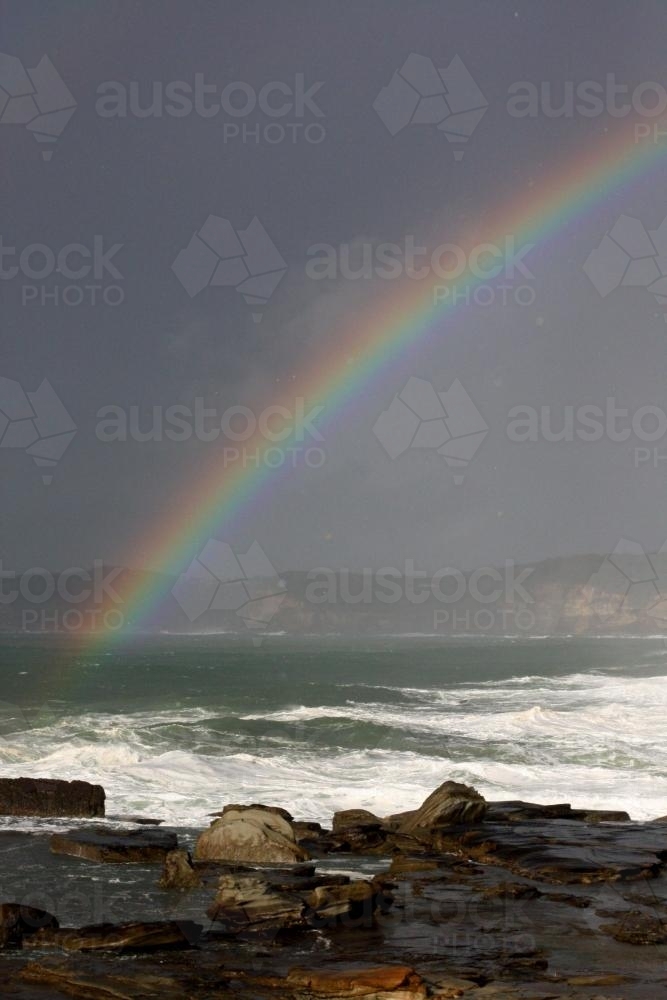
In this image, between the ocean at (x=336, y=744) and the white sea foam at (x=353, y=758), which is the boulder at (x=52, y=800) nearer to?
the ocean at (x=336, y=744)

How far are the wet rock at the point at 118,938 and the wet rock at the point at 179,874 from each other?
2.97 m

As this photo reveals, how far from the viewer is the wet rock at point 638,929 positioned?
1199 centimetres

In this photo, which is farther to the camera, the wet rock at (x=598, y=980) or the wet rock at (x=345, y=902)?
the wet rock at (x=345, y=902)

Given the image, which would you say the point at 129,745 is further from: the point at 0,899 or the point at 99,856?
the point at 0,899

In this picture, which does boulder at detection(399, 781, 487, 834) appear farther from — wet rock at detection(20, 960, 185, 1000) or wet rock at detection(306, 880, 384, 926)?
wet rock at detection(20, 960, 185, 1000)

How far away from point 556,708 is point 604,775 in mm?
21470

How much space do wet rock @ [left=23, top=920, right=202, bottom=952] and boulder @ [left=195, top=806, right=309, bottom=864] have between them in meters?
4.71

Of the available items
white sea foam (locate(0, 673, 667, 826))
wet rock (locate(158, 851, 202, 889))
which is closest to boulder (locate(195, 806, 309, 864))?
wet rock (locate(158, 851, 202, 889))

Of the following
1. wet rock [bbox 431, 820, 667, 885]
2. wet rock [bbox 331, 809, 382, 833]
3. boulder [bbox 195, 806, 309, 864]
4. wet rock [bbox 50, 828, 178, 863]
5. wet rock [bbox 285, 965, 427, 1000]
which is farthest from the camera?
wet rock [bbox 331, 809, 382, 833]

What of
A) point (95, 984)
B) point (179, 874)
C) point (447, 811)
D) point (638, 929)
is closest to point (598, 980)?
point (638, 929)

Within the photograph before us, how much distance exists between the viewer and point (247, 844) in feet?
55.1

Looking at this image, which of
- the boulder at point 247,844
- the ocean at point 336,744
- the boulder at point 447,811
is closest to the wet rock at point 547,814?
the boulder at point 447,811

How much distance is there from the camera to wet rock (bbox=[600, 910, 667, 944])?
12.0m

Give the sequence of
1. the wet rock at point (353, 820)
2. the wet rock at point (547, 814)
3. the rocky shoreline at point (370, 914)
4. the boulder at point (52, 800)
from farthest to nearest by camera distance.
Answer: the boulder at point (52, 800)
the wet rock at point (547, 814)
the wet rock at point (353, 820)
the rocky shoreline at point (370, 914)
